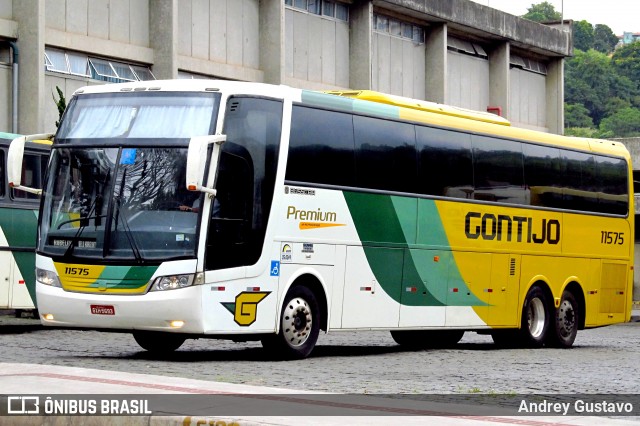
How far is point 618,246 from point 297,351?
9.90 m

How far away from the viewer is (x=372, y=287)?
18.9 m

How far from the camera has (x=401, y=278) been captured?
19.5m

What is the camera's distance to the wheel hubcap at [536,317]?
899 inches

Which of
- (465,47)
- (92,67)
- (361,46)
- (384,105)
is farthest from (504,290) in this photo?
(465,47)

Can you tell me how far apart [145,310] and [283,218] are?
2302 mm

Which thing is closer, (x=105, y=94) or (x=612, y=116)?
(x=105, y=94)

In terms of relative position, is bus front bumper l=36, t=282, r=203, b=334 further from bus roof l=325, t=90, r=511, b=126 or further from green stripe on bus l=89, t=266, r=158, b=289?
bus roof l=325, t=90, r=511, b=126

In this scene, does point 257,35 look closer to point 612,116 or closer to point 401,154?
point 401,154

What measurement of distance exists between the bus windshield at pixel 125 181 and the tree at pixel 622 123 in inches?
5147

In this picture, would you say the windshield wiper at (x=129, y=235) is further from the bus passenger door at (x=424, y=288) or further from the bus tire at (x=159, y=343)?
the bus passenger door at (x=424, y=288)

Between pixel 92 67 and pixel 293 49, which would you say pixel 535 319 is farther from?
pixel 293 49

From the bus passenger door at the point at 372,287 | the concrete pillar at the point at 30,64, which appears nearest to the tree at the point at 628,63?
the concrete pillar at the point at 30,64

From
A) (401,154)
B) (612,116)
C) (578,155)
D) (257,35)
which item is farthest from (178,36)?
(612,116)

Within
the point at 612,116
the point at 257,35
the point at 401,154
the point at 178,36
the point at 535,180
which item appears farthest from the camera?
the point at 612,116
